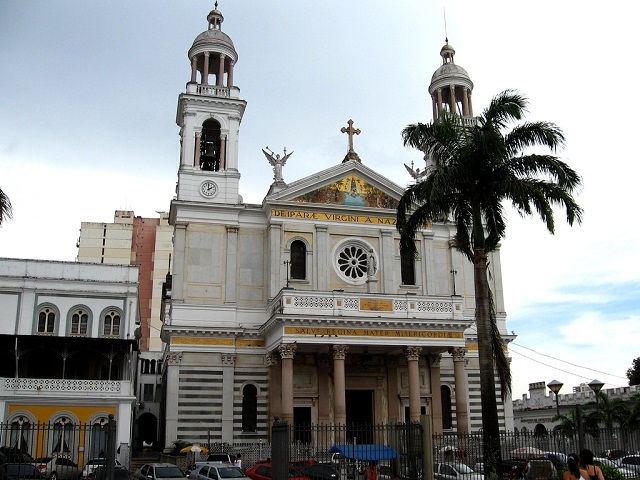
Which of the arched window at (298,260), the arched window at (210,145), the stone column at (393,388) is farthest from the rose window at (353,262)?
the arched window at (210,145)

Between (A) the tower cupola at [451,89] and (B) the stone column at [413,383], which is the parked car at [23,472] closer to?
(B) the stone column at [413,383]

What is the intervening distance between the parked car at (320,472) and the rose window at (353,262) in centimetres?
2039

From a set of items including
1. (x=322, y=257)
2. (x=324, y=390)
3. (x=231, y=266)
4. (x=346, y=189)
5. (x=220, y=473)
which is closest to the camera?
(x=220, y=473)

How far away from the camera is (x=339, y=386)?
114 ft

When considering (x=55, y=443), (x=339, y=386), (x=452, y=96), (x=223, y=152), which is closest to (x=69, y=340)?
(x=55, y=443)

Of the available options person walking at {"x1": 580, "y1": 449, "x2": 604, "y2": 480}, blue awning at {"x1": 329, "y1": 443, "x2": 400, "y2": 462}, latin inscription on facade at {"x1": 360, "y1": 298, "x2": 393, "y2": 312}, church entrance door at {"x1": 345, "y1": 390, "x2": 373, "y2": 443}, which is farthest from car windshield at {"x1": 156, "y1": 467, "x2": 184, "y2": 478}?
church entrance door at {"x1": 345, "y1": 390, "x2": 373, "y2": 443}

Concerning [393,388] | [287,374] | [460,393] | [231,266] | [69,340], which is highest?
[231,266]

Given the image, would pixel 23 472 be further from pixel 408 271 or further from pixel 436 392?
pixel 408 271

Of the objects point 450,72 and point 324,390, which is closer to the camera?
point 324,390

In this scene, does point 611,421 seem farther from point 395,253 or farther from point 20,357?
point 20,357

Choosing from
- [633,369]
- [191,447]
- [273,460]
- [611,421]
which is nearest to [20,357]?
[191,447]

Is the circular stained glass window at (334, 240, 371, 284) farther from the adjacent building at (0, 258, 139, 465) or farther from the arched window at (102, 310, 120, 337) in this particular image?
the arched window at (102, 310, 120, 337)

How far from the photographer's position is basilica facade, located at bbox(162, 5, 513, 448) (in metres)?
36.3

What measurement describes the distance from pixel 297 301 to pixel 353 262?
24.5ft
